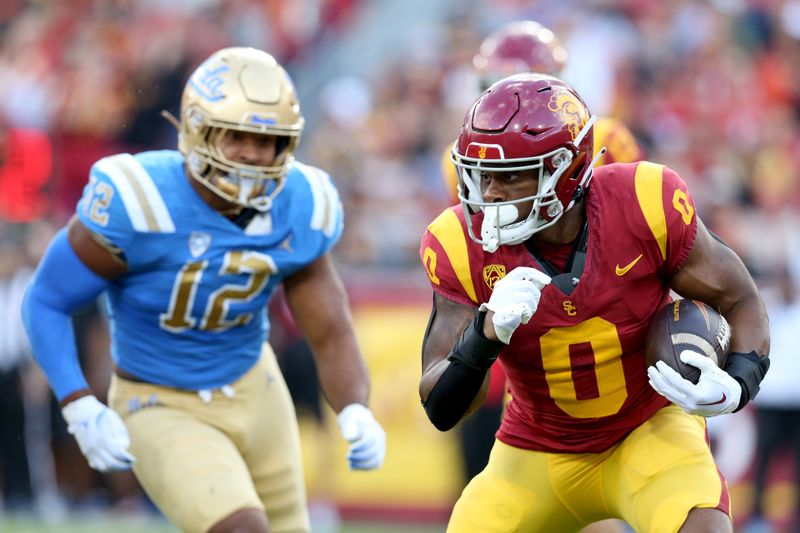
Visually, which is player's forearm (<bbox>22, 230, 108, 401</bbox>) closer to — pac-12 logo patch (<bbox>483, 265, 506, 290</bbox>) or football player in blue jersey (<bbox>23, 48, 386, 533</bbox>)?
football player in blue jersey (<bbox>23, 48, 386, 533</bbox>)

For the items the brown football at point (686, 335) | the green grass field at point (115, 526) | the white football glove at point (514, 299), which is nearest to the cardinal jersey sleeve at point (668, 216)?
the brown football at point (686, 335)

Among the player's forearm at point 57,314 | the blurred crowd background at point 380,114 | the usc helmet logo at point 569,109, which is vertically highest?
the usc helmet logo at point 569,109

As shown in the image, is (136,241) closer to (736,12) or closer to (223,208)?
(223,208)

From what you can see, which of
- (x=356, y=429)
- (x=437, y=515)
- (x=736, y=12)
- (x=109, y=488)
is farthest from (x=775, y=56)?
(x=356, y=429)

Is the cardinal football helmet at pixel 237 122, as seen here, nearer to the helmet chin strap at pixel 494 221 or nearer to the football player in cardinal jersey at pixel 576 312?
the football player in cardinal jersey at pixel 576 312

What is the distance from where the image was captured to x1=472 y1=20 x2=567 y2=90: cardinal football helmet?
5.62 metres

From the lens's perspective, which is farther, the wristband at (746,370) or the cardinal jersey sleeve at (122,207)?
the cardinal jersey sleeve at (122,207)

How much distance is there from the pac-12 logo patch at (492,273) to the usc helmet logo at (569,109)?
41 centimetres

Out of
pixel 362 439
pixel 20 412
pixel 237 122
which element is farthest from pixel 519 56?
pixel 20 412

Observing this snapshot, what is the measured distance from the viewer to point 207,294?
15.4ft

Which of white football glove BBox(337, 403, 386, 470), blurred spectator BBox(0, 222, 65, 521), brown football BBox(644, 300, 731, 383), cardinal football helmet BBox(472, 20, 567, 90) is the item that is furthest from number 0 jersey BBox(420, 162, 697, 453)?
blurred spectator BBox(0, 222, 65, 521)

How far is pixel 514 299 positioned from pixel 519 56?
7.52 feet

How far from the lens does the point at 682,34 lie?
10047 millimetres

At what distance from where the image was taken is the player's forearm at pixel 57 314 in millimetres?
4672
